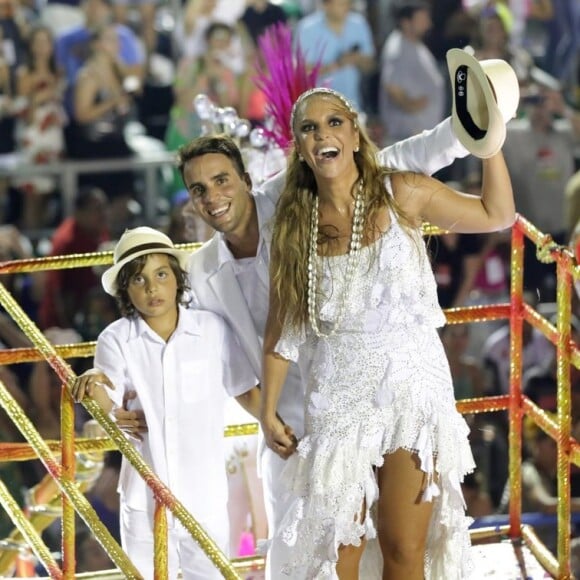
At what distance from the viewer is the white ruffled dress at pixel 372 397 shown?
4.45 meters

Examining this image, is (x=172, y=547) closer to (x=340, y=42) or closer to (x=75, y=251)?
(x=75, y=251)

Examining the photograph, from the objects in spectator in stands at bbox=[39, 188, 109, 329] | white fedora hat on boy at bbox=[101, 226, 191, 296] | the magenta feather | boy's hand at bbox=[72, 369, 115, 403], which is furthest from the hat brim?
spectator in stands at bbox=[39, 188, 109, 329]

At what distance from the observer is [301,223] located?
454 centimetres

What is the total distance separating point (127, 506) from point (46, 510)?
1.40m

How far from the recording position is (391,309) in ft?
14.6

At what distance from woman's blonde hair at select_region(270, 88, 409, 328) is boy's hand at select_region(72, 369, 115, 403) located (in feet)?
1.84

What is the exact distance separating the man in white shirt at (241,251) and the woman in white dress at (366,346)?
7.0 inches

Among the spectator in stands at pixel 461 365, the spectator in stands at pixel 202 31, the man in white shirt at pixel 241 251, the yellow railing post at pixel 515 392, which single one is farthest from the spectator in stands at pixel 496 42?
the man in white shirt at pixel 241 251

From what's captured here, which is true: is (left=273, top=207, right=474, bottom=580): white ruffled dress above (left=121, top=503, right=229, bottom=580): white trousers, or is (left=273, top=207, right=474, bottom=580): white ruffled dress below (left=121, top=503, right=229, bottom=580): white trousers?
above

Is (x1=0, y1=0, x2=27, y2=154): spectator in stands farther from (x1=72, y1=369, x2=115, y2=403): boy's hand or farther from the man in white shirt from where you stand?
(x1=72, y1=369, x2=115, y2=403): boy's hand

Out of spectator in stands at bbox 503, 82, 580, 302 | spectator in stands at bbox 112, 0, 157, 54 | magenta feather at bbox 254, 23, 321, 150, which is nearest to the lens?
magenta feather at bbox 254, 23, 321, 150

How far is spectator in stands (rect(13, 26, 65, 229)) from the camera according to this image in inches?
402

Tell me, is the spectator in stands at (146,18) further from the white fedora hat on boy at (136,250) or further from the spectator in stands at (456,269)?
the white fedora hat on boy at (136,250)

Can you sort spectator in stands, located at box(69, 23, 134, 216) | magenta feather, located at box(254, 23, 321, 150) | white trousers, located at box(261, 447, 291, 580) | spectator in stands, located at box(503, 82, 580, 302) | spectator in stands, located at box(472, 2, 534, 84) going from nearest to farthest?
white trousers, located at box(261, 447, 291, 580), magenta feather, located at box(254, 23, 321, 150), spectator in stands, located at box(69, 23, 134, 216), spectator in stands, located at box(503, 82, 580, 302), spectator in stands, located at box(472, 2, 534, 84)
